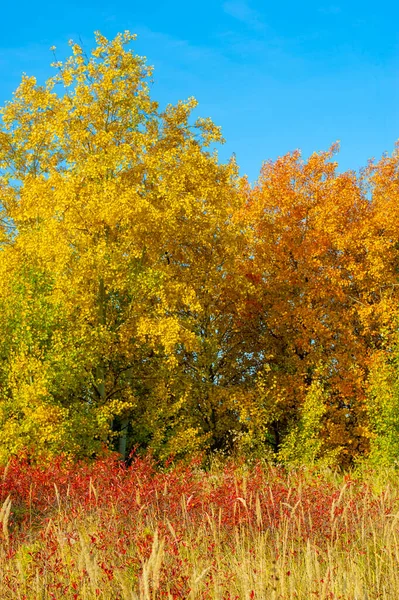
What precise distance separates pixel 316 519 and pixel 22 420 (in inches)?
437

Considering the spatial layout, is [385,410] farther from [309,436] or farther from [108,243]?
[108,243]

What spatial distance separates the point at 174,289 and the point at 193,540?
14.1 m

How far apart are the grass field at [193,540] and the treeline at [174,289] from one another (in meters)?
6.67

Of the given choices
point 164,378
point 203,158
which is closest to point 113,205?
point 203,158

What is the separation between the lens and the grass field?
5.71 m

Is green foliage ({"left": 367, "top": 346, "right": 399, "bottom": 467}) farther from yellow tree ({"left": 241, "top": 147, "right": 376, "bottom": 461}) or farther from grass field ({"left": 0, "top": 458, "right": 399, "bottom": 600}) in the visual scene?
grass field ({"left": 0, "top": 458, "right": 399, "bottom": 600})

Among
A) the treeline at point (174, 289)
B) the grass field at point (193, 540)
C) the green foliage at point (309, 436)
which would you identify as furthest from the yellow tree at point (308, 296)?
the grass field at point (193, 540)

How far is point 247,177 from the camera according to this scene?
1252 inches

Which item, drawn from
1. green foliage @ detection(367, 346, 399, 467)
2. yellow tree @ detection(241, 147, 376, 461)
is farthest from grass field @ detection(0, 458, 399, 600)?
yellow tree @ detection(241, 147, 376, 461)

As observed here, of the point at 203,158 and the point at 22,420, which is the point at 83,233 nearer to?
the point at 203,158

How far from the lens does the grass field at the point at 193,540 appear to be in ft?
18.7

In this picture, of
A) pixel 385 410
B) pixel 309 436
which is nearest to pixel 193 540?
pixel 309 436

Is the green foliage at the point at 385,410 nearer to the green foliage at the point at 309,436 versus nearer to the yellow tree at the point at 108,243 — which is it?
the green foliage at the point at 309,436

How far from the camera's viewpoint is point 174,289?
858 inches
